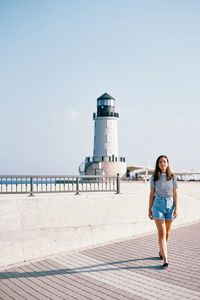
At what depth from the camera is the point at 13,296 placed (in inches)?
236

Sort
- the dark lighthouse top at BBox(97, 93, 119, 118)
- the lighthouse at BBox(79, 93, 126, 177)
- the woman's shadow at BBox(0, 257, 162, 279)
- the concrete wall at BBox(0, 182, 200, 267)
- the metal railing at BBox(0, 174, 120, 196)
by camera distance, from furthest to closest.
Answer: the dark lighthouse top at BBox(97, 93, 119, 118) < the lighthouse at BBox(79, 93, 126, 177) < the metal railing at BBox(0, 174, 120, 196) < the concrete wall at BBox(0, 182, 200, 267) < the woman's shadow at BBox(0, 257, 162, 279)

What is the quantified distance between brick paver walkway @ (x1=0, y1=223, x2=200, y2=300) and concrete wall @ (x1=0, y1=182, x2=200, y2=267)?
1.97ft

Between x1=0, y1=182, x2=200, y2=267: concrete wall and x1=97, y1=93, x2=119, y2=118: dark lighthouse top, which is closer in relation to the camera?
x1=0, y1=182, x2=200, y2=267: concrete wall

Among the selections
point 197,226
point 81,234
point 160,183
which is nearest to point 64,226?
point 81,234

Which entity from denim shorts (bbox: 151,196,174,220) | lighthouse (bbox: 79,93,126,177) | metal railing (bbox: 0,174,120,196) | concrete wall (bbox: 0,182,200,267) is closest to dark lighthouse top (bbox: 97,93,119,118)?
lighthouse (bbox: 79,93,126,177)

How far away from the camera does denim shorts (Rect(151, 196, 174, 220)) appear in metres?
7.52

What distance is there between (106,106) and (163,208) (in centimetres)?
4110

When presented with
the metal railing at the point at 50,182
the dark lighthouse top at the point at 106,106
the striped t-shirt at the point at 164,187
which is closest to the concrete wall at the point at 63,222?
the metal railing at the point at 50,182

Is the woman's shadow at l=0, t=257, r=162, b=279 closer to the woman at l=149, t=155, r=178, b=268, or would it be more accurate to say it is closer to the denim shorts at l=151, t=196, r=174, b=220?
the woman at l=149, t=155, r=178, b=268

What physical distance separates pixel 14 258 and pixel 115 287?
3319 mm

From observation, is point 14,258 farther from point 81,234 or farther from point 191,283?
point 191,283

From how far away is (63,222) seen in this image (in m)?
10.0

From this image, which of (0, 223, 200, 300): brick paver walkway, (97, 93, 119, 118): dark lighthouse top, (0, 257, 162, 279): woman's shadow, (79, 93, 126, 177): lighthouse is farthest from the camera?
(97, 93, 119, 118): dark lighthouse top

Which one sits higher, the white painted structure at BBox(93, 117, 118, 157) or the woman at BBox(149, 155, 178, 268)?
the white painted structure at BBox(93, 117, 118, 157)
